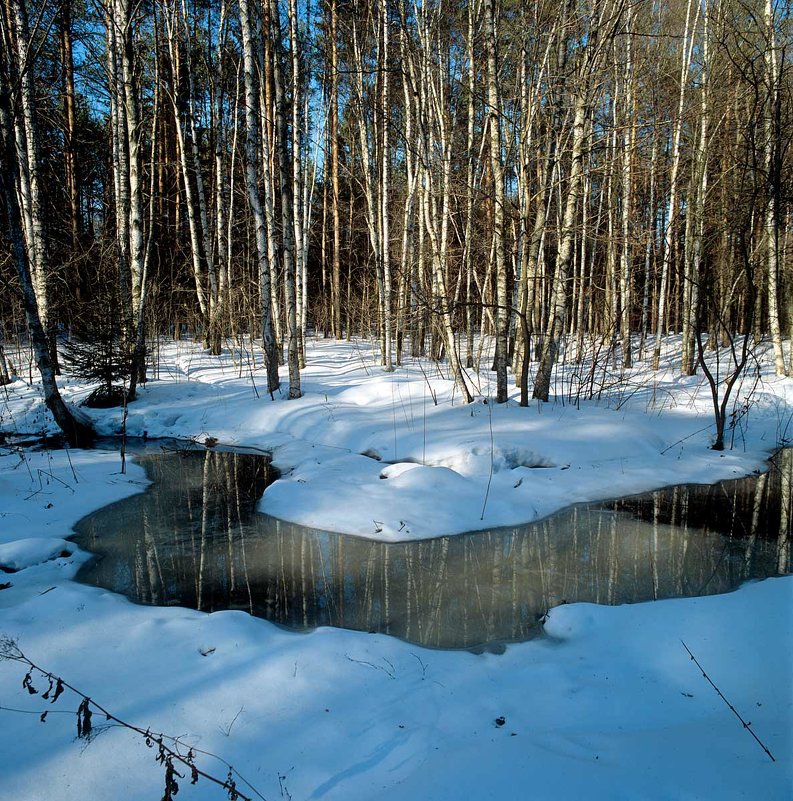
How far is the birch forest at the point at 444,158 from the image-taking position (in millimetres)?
7492

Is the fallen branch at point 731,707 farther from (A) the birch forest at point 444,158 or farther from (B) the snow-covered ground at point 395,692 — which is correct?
(A) the birch forest at point 444,158

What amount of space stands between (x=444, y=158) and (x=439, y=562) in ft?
20.5

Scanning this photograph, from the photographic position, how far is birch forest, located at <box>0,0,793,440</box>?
24.6ft

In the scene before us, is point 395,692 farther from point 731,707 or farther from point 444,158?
point 444,158

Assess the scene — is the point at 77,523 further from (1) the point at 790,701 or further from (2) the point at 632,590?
(1) the point at 790,701

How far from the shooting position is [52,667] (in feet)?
9.53

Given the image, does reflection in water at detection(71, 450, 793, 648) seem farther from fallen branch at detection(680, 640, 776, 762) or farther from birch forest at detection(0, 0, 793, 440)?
birch forest at detection(0, 0, 793, 440)

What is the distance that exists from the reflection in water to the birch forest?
103 inches

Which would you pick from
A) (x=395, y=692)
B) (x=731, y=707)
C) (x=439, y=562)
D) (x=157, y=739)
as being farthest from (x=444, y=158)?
(x=157, y=739)

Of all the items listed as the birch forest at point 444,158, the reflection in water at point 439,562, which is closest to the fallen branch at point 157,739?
the reflection in water at point 439,562

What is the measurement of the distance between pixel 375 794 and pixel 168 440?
26.2 feet

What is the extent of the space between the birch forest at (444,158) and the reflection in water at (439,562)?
8.62ft

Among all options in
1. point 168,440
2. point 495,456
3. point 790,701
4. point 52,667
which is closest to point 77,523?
point 52,667

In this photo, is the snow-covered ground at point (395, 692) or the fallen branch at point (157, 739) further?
the snow-covered ground at point (395, 692)
